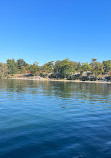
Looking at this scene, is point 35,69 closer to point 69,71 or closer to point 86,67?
point 69,71

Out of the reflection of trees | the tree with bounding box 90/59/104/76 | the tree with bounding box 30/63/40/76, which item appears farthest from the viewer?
the tree with bounding box 30/63/40/76

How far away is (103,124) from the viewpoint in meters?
12.2

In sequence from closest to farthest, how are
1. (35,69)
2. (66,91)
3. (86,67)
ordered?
(66,91) → (86,67) → (35,69)

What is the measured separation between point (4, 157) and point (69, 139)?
390 cm

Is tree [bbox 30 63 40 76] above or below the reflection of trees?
above

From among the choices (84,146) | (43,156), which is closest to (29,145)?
(43,156)

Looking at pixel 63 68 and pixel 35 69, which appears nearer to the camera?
pixel 63 68

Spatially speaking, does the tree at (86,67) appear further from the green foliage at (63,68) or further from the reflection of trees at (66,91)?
the reflection of trees at (66,91)

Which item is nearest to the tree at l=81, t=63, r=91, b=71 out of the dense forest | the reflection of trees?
the dense forest

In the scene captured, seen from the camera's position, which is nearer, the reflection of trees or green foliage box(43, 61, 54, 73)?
the reflection of trees

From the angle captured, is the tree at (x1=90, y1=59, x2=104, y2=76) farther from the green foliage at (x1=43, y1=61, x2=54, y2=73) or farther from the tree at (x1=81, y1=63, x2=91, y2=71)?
the green foliage at (x1=43, y1=61, x2=54, y2=73)

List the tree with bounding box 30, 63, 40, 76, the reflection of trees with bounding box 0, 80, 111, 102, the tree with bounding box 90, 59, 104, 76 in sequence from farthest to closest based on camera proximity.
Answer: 1. the tree with bounding box 30, 63, 40, 76
2. the tree with bounding box 90, 59, 104, 76
3. the reflection of trees with bounding box 0, 80, 111, 102

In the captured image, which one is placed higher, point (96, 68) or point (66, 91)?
point (96, 68)

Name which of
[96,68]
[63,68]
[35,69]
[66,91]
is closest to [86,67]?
[96,68]
